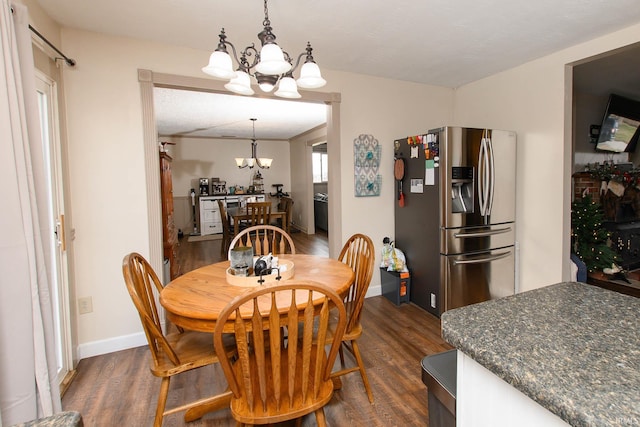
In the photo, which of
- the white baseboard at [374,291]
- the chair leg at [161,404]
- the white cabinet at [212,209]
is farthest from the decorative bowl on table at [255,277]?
the white cabinet at [212,209]

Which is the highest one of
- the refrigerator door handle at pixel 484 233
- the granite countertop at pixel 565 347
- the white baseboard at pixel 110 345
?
the granite countertop at pixel 565 347

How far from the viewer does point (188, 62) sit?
2564 millimetres

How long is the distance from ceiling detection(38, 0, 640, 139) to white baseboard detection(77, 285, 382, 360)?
2113 mm

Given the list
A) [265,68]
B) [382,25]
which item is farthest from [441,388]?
[382,25]

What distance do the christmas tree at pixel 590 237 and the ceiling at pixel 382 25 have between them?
181 cm

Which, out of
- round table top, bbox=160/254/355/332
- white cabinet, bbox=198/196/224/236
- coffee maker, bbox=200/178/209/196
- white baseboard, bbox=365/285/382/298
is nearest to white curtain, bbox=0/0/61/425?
round table top, bbox=160/254/355/332

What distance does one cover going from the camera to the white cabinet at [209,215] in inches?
289

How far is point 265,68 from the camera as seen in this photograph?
1.50 metres

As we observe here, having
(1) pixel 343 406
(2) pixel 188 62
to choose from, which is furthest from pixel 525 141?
(2) pixel 188 62

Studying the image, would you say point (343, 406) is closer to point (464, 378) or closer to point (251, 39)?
point (464, 378)

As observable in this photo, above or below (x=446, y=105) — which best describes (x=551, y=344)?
below

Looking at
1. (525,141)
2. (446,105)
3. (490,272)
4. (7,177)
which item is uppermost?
(446,105)

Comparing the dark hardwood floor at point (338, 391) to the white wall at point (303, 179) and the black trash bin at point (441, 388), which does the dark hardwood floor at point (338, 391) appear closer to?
the black trash bin at point (441, 388)

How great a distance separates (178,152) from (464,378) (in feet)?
25.7
